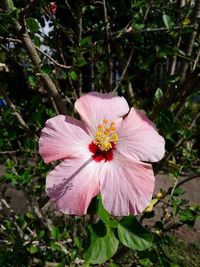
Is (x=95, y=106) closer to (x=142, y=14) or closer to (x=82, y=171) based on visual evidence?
(x=82, y=171)

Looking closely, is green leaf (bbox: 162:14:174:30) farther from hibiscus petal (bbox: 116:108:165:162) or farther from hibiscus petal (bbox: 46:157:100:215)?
hibiscus petal (bbox: 46:157:100:215)

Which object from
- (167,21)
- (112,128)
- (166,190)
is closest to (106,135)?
(112,128)

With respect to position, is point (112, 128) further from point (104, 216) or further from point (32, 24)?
point (32, 24)

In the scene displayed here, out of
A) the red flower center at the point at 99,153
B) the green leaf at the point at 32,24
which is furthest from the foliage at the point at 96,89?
the red flower center at the point at 99,153

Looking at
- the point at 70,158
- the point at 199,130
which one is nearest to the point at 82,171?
the point at 70,158

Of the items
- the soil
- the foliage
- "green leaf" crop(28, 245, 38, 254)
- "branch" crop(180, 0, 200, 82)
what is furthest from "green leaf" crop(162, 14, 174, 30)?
the soil

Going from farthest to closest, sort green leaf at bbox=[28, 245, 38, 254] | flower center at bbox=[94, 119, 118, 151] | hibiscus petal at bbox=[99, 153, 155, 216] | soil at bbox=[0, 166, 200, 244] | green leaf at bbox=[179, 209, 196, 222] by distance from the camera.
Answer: soil at bbox=[0, 166, 200, 244] → green leaf at bbox=[28, 245, 38, 254] → green leaf at bbox=[179, 209, 196, 222] → flower center at bbox=[94, 119, 118, 151] → hibiscus petal at bbox=[99, 153, 155, 216]

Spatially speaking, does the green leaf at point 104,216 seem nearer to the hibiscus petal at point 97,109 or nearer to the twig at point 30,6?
the hibiscus petal at point 97,109

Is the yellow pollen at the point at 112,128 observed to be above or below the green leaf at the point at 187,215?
above
